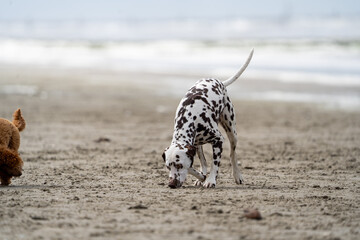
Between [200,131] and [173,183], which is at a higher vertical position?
[200,131]

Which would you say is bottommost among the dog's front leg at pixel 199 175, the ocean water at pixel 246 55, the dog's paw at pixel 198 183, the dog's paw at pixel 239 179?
the dog's paw at pixel 198 183

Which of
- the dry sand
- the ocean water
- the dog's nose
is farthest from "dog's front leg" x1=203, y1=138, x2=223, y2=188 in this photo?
the ocean water

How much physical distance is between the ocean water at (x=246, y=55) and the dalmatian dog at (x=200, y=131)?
917cm

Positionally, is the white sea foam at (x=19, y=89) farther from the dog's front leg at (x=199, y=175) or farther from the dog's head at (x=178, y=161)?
the dog's head at (x=178, y=161)

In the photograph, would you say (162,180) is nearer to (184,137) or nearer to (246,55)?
(184,137)

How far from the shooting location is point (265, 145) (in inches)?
461

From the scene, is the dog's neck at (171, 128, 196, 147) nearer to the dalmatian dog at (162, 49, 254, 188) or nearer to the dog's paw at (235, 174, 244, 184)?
the dalmatian dog at (162, 49, 254, 188)

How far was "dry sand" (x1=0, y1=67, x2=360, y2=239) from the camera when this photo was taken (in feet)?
19.4

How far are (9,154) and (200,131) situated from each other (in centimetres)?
231

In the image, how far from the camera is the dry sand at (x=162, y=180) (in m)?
5.91

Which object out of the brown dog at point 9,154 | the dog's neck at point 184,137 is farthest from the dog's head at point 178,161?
the brown dog at point 9,154

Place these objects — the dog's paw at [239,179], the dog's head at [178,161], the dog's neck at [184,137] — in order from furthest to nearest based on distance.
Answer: the dog's paw at [239,179] < the dog's neck at [184,137] < the dog's head at [178,161]

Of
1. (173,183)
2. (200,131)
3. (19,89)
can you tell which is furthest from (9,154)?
(19,89)

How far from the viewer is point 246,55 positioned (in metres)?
40.4
